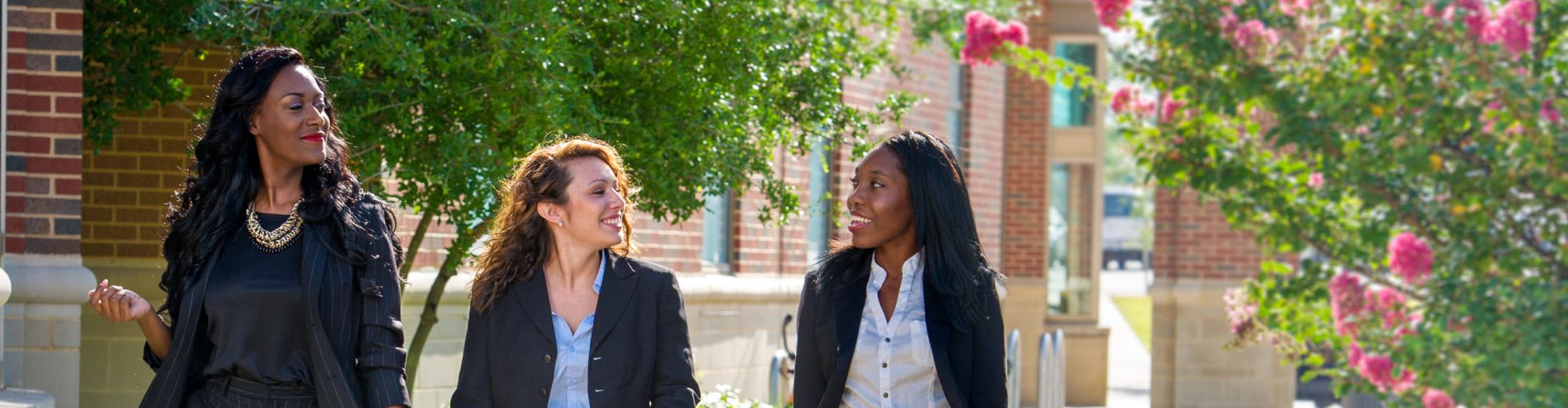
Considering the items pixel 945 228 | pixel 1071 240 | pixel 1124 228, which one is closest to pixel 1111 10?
pixel 945 228

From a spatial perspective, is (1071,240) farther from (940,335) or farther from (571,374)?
(571,374)

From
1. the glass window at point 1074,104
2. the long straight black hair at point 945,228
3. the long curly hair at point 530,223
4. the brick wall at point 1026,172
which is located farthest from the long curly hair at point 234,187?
the glass window at point 1074,104

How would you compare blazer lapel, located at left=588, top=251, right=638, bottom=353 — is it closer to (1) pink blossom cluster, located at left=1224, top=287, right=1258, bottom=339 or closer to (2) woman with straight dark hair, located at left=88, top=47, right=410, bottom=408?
(2) woman with straight dark hair, located at left=88, top=47, right=410, bottom=408

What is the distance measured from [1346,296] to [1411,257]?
0.71m

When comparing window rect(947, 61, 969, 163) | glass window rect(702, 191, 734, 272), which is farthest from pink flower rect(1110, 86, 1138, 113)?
window rect(947, 61, 969, 163)

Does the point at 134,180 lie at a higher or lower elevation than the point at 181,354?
higher

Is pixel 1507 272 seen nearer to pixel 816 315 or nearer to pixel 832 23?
pixel 832 23

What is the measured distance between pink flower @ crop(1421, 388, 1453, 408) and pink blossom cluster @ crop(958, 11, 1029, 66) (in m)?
3.42

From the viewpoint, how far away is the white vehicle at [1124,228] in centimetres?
5834

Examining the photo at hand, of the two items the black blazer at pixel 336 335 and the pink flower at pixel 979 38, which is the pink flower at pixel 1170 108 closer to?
the pink flower at pixel 979 38

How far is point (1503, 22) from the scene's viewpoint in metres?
11.8

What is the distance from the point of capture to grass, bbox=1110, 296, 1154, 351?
42844 mm

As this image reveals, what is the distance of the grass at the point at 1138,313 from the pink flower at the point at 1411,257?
2492 cm

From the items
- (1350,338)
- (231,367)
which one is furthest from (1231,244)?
(231,367)
